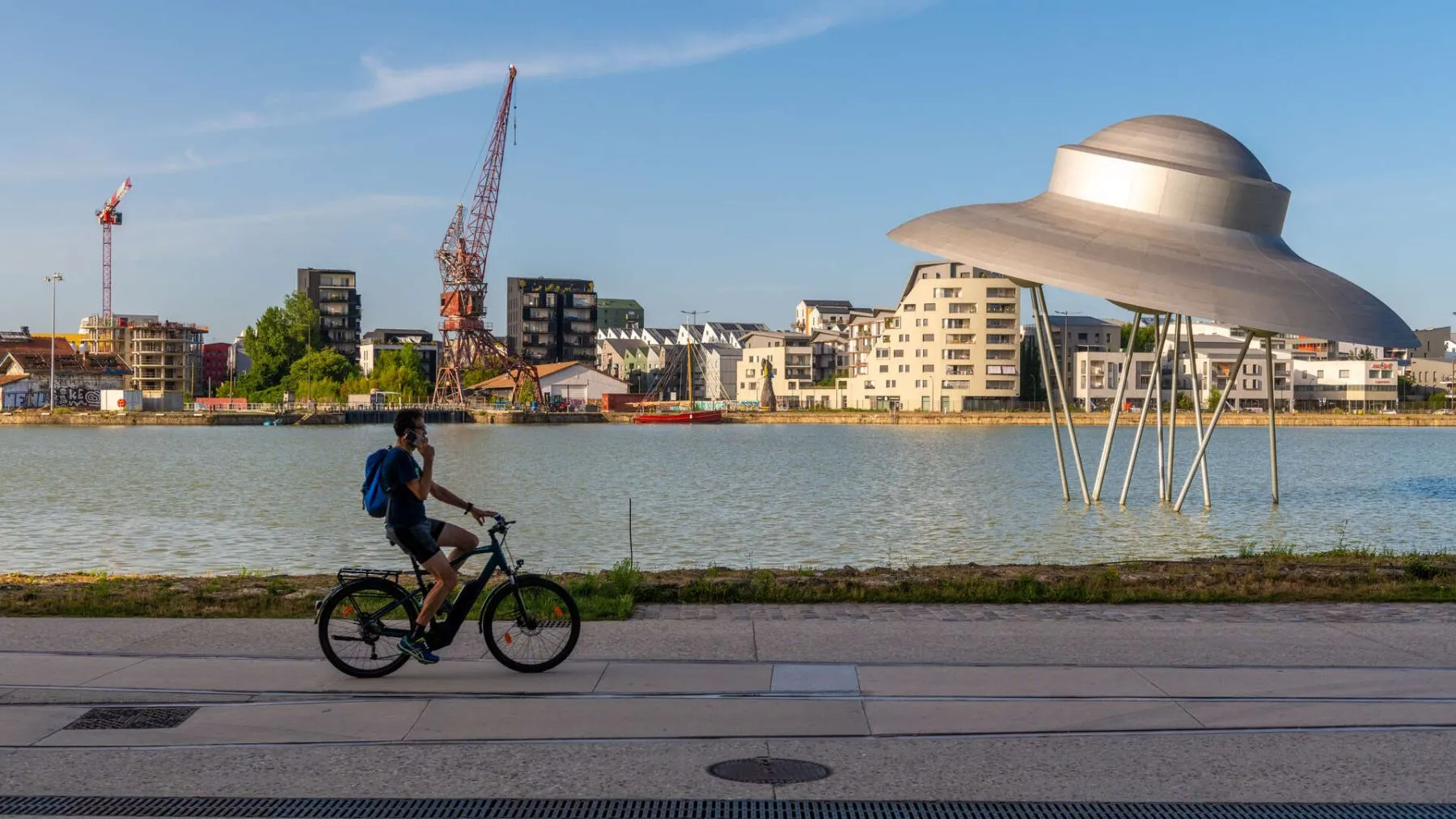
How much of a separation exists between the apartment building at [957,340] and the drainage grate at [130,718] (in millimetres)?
177163

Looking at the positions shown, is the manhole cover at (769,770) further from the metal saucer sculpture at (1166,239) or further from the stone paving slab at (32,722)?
the metal saucer sculpture at (1166,239)

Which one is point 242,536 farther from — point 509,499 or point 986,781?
point 986,781

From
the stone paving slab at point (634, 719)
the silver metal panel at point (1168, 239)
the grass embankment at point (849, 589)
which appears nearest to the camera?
the stone paving slab at point (634, 719)

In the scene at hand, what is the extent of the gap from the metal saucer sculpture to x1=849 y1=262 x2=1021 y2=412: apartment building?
146370mm

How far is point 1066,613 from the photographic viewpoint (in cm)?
1561

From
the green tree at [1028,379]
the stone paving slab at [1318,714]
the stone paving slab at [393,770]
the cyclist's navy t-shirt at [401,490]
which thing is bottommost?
the stone paving slab at [393,770]

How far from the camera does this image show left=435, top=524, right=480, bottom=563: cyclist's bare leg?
38.5 feet

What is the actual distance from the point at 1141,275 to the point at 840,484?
3295 centimetres

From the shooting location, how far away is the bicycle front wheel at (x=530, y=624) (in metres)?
11.9

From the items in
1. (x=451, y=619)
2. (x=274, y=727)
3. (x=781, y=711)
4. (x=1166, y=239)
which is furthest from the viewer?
(x=1166, y=239)

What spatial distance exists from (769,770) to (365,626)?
14.3 feet

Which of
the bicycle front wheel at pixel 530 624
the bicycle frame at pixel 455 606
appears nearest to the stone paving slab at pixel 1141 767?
the bicycle front wheel at pixel 530 624

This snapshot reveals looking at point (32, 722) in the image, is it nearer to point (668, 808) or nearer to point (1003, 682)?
point (668, 808)

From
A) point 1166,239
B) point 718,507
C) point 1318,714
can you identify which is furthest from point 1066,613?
point 718,507
